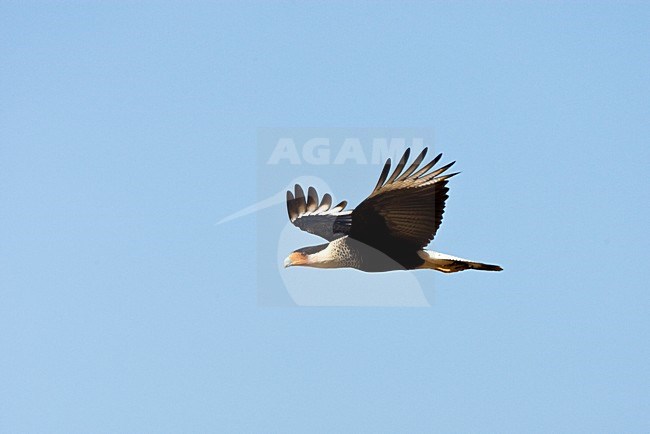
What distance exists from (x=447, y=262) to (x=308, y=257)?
1.72 m

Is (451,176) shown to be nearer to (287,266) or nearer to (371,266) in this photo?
(371,266)

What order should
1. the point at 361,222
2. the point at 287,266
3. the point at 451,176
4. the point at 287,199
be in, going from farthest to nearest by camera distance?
the point at 287,199 → the point at 287,266 → the point at 361,222 → the point at 451,176

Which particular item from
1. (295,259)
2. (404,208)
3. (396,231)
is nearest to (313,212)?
(295,259)

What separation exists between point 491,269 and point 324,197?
3.62 metres

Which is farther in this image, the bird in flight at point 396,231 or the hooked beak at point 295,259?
the hooked beak at point 295,259

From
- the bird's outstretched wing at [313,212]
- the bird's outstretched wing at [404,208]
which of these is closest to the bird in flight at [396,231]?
the bird's outstretched wing at [404,208]

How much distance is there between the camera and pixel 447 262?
44.7 ft

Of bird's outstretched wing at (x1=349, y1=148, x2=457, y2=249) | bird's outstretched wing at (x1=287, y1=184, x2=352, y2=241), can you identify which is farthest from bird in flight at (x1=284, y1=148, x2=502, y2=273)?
bird's outstretched wing at (x1=287, y1=184, x2=352, y2=241)

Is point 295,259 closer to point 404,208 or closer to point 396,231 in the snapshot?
point 396,231

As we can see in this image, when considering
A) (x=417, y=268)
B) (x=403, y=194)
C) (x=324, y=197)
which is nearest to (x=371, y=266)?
(x=417, y=268)

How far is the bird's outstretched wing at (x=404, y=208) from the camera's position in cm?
1248

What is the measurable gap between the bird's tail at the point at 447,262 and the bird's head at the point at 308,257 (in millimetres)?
1227

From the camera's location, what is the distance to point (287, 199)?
643 inches

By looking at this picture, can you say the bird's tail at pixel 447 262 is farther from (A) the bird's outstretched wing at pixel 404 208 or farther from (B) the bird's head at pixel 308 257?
(B) the bird's head at pixel 308 257
